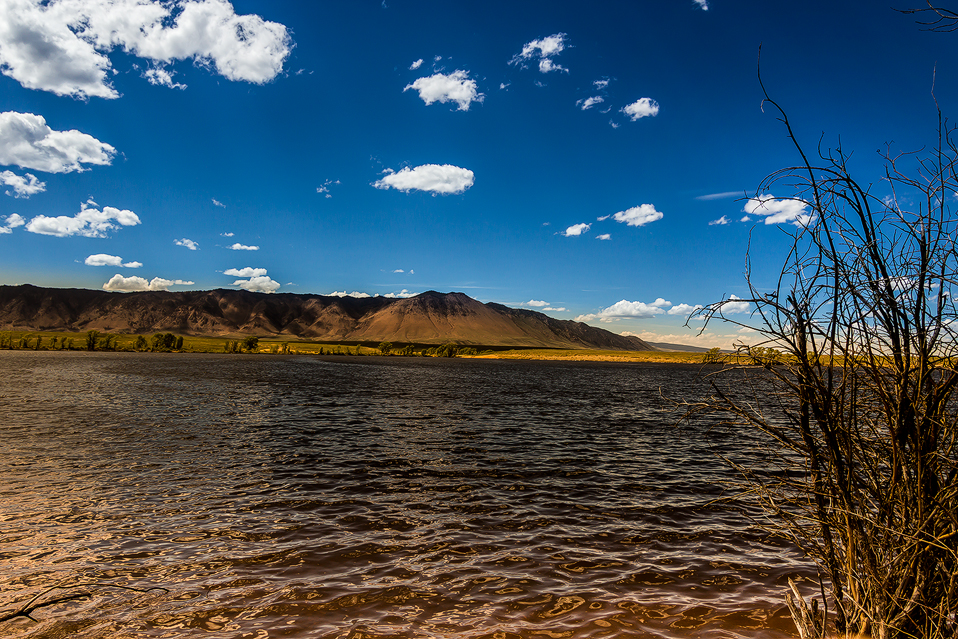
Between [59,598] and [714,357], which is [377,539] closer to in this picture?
[59,598]

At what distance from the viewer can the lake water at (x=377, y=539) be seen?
7664mm

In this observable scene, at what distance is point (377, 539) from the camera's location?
1099 centimetres

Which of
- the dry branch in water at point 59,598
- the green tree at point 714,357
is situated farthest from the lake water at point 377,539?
the green tree at point 714,357

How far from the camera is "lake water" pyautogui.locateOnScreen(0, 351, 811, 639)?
766cm

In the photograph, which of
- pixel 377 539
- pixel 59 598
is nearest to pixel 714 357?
pixel 377 539

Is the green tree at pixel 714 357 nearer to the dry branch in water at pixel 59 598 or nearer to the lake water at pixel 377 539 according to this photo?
the lake water at pixel 377 539

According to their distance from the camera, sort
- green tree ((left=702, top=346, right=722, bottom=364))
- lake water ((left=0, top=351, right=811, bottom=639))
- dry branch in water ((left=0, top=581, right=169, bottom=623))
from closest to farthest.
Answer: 1. green tree ((left=702, top=346, right=722, bottom=364))
2. dry branch in water ((left=0, top=581, right=169, bottom=623))
3. lake water ((left=0, top=351, right=811, bottom=639))

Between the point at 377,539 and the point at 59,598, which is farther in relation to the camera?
the point at 377,539

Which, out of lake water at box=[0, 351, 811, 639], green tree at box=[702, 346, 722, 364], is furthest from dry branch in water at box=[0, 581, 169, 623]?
green tree at box=[702, 346, 722, 364]

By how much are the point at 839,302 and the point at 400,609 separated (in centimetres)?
783

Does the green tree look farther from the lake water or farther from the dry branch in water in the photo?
the dry branch in water

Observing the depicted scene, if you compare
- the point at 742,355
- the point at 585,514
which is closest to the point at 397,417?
the point at 585,514

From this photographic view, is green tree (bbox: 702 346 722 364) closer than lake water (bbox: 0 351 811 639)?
Yes

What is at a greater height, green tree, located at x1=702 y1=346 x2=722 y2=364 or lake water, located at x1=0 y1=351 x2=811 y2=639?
green tree, located at x1=702 y1=346 x2=722 y2=364
